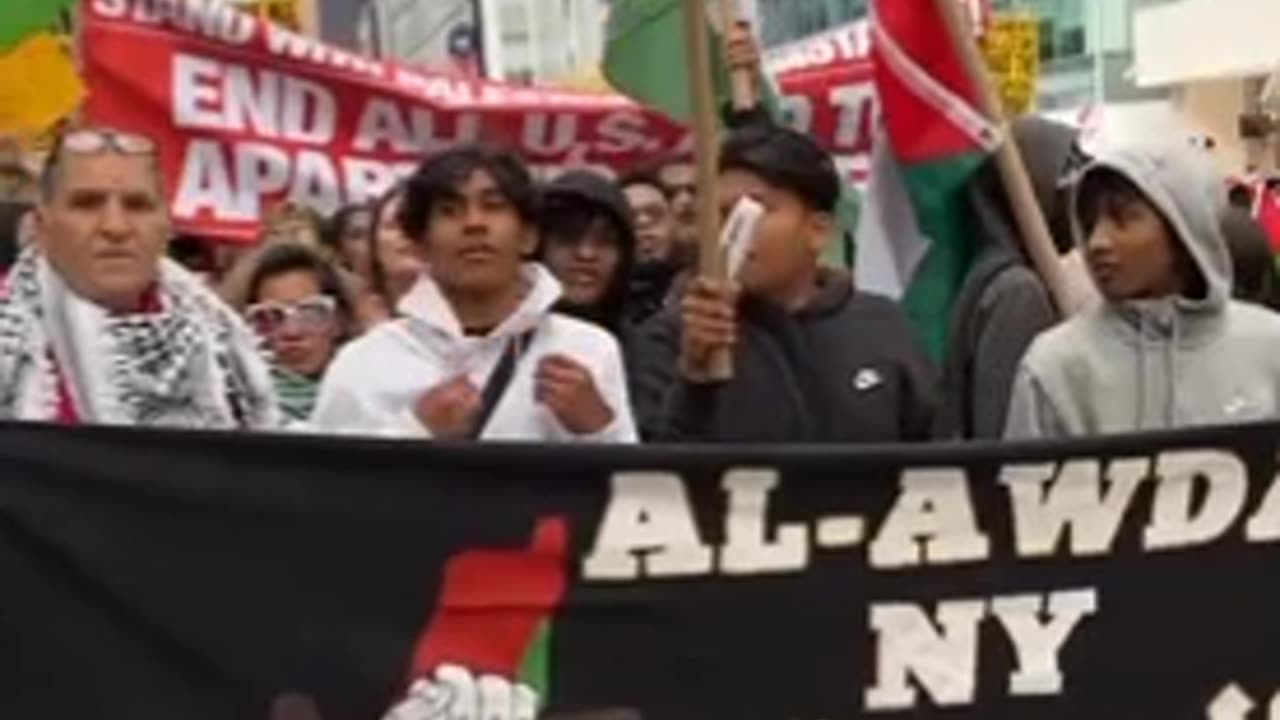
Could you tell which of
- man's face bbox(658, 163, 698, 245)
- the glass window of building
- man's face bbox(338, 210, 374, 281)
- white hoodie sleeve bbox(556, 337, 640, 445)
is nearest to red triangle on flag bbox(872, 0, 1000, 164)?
man's face bbox(658, 163, 698, 245)

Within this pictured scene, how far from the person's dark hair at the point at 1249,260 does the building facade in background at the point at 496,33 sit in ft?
27.2

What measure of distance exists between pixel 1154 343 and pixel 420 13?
45.6 feet

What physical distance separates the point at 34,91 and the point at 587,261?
1.10 meters

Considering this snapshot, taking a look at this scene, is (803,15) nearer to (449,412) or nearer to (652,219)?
(652,219)

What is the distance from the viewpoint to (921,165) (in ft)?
19.9

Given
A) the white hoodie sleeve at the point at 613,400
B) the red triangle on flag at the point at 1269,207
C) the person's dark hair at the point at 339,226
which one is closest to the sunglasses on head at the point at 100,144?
the white hoodie sleeve at the point at 613,400

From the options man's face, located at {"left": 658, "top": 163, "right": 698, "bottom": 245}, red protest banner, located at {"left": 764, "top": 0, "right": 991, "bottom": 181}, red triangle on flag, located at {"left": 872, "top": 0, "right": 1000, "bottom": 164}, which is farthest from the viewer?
red protest banner, located at {"left": 764, "top": 0, "right": 991, "bottom": 181}

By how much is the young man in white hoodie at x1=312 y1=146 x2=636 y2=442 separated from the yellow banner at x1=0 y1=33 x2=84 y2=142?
956 mm

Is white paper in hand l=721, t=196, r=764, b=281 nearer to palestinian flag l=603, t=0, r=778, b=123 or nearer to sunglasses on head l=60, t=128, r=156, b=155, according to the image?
palestinian flag l=603, t=0, r=778, b=123

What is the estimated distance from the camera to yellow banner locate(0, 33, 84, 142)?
5469 mm

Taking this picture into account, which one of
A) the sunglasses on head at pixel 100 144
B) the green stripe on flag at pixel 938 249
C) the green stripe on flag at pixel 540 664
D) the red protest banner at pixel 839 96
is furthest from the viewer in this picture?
the red protest banner at pixel 839 96

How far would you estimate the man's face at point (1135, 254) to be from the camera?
4828 millimetres

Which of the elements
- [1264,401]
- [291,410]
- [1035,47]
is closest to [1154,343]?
[1264,401]

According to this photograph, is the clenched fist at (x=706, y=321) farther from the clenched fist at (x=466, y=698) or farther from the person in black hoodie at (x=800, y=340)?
the clenched fist at (x=466, y=698)
